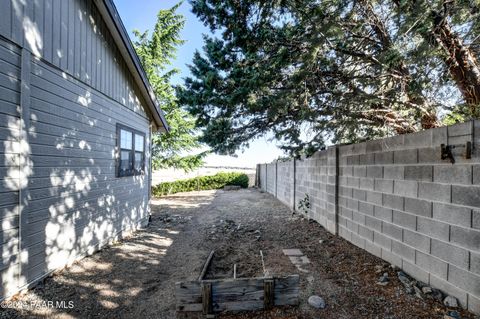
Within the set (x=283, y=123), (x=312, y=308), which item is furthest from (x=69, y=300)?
(x=283, y=123)

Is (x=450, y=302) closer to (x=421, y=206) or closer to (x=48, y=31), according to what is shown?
(x=421, y=206)

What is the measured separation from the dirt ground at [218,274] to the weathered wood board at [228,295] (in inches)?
Result: 4.3

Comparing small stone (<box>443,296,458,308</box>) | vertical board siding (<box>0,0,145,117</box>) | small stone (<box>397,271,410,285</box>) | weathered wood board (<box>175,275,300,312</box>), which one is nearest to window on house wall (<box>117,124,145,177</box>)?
vertical board siding (<box>0,0,145,117</box>)

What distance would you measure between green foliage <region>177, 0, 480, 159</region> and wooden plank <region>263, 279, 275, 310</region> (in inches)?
121

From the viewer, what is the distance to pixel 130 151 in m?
6.63

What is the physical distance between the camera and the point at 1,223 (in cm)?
297

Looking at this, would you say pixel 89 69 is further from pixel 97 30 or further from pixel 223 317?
pixel 223 317

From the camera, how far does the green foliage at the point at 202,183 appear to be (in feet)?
52.5

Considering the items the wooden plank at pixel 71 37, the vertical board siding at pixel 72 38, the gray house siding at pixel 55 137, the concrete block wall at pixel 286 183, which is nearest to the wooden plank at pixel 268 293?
the gray house siding at pixel 55 137

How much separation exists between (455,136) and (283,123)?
333 centimetres

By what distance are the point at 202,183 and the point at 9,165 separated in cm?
1572

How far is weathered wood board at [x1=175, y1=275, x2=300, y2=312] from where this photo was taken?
2.76m

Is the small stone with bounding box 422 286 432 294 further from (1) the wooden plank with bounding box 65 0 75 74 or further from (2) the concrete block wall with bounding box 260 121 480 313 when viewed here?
(1) the wooden plank with bounding box 65 0 75 74

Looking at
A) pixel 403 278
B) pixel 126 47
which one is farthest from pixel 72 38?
pixel 403 278
